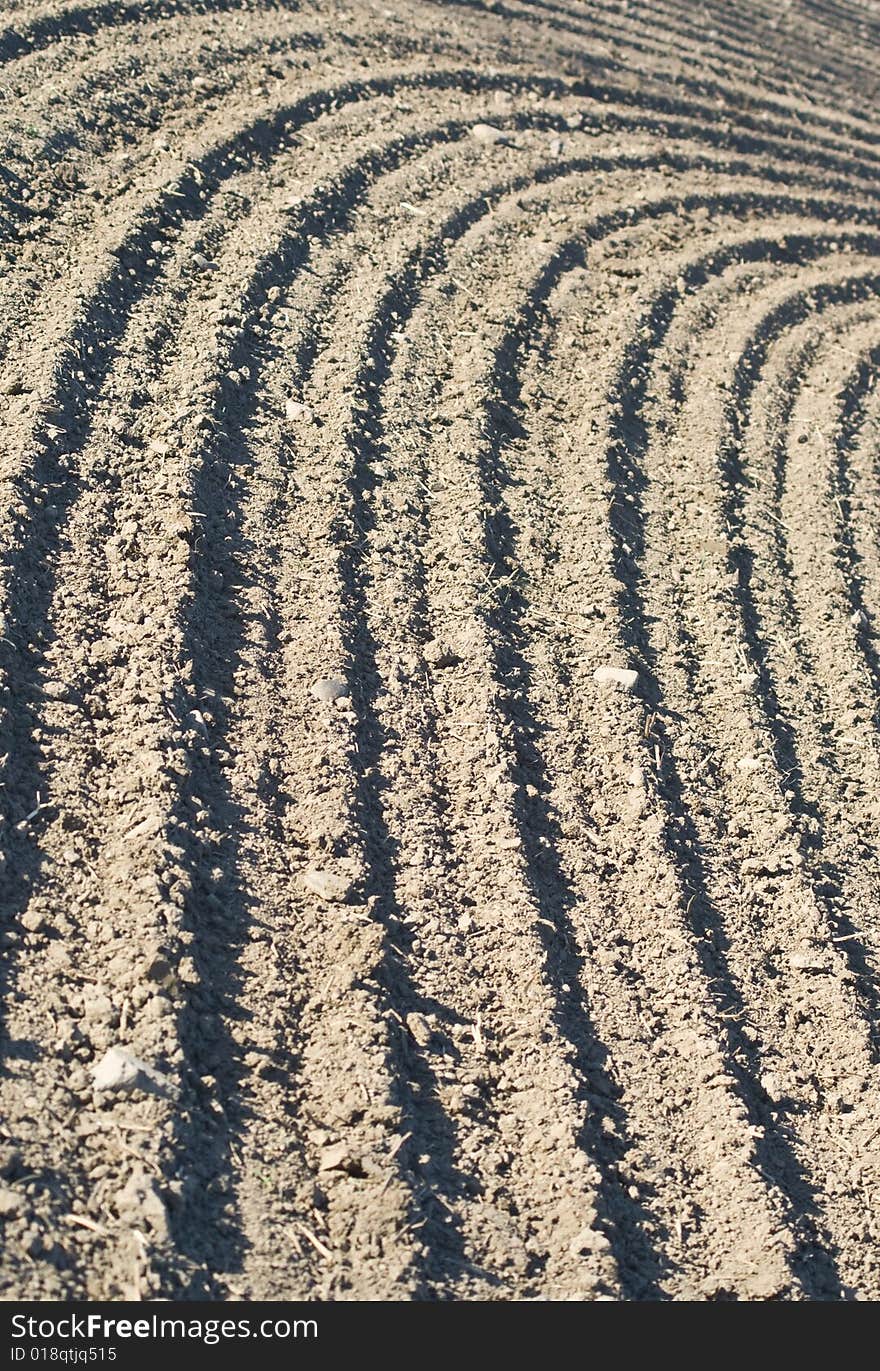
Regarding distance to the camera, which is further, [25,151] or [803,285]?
[803,285]

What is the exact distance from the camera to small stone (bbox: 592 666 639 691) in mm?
3816

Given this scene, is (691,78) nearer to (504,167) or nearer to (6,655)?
(504,167)

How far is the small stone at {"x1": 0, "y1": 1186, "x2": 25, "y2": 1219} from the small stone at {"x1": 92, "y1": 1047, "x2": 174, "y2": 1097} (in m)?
0.25

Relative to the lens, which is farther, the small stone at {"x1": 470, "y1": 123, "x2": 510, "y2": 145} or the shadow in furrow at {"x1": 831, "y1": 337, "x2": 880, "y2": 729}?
the small stone at {"x1": 470, "y1": 123, "x2": 510, "y2": 145}

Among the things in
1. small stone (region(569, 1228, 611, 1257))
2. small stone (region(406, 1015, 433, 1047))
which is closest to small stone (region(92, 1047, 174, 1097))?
small stone (region(406, 1015, 433, 1047))

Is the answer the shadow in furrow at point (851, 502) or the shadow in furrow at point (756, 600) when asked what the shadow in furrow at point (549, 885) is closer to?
the shadow in furrow at point (756, 600)

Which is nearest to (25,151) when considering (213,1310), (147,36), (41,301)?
(41,301)

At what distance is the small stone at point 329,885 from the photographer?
2973mm

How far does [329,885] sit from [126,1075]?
2.27 feet

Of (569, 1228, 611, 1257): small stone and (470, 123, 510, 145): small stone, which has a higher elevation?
(470, 123, 510, 145): small stone

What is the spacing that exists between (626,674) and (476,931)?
1.10m

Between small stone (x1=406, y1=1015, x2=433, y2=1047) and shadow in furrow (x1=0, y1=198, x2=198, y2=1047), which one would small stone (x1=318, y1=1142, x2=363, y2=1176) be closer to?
small stone (x1=406, y1=1015, x2=433, y2=1047)

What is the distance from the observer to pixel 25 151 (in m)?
4.98

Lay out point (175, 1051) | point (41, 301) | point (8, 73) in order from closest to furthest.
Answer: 1. point (175, 1051)
2. point (41, 301)
3. point (8, 73)
